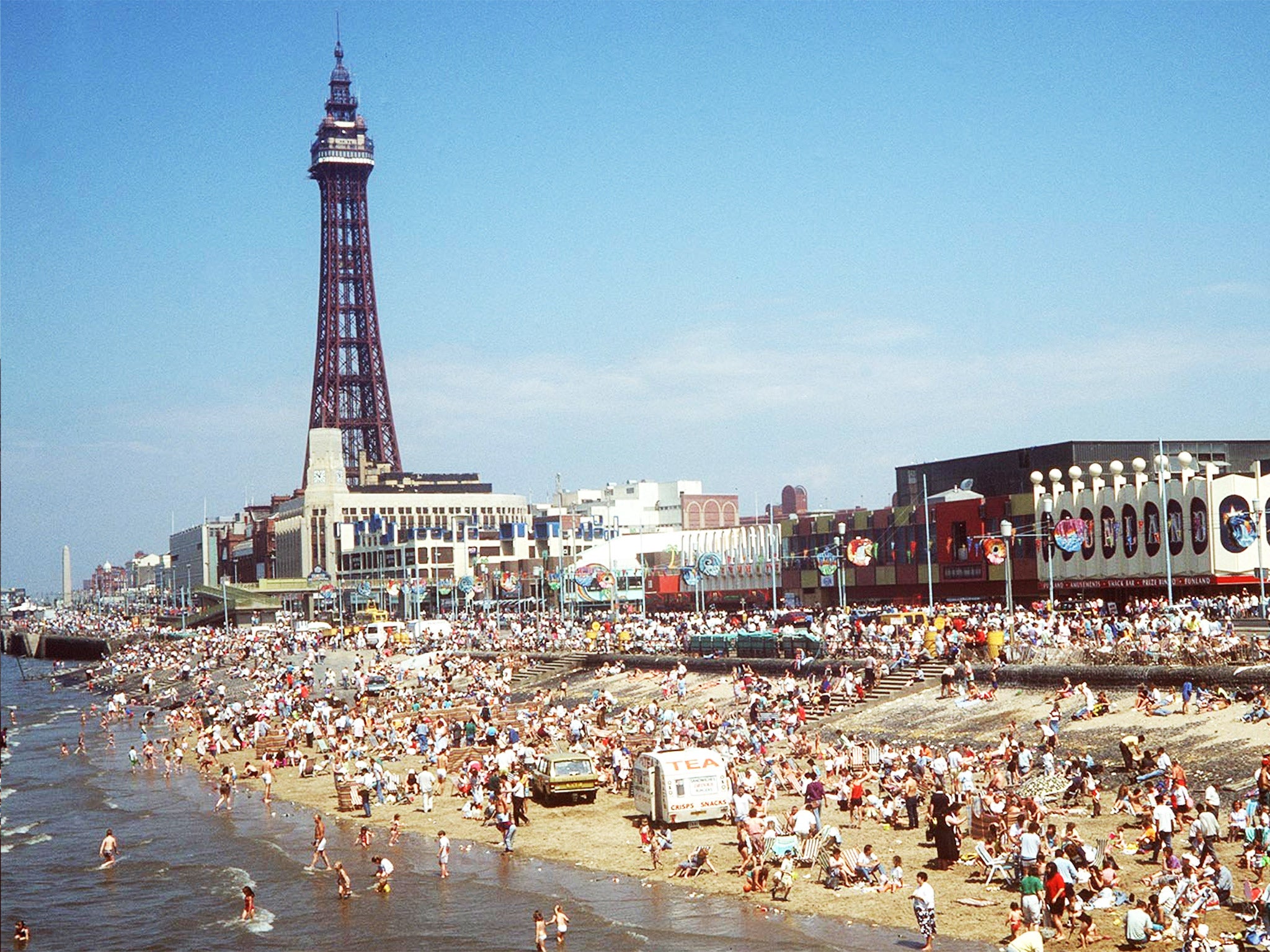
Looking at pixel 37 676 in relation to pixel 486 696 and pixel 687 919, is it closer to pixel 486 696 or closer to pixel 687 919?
pixel 486 696

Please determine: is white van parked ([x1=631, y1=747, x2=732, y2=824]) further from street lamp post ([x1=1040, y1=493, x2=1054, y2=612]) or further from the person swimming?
street lamp post ([x1=1040, y1=493, x2=1054, y2=612])

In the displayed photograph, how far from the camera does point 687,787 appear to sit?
3222cm

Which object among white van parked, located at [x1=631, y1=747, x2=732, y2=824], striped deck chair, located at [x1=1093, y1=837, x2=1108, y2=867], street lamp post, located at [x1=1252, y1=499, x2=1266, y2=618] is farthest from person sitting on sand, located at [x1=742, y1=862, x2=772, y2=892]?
street lamp post, located at [x1=1252, y1=499, x2=1266, y2=618]

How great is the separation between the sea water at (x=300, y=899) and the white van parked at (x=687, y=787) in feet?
9.46

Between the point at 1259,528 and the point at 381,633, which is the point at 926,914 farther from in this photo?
the point at 381,633

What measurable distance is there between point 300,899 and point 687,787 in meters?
8.45

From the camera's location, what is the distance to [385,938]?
84.5ft

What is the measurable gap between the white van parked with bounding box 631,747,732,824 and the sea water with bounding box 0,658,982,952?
2884 mm

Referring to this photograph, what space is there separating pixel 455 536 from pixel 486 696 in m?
82.6

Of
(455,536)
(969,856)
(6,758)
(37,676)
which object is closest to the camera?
(969,856)

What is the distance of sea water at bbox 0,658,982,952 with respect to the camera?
24922 millimetres

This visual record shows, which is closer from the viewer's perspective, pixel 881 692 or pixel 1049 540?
pixel 881 692

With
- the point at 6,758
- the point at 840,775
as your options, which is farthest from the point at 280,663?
the point at 840,775

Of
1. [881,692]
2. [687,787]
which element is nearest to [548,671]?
[881,692]
